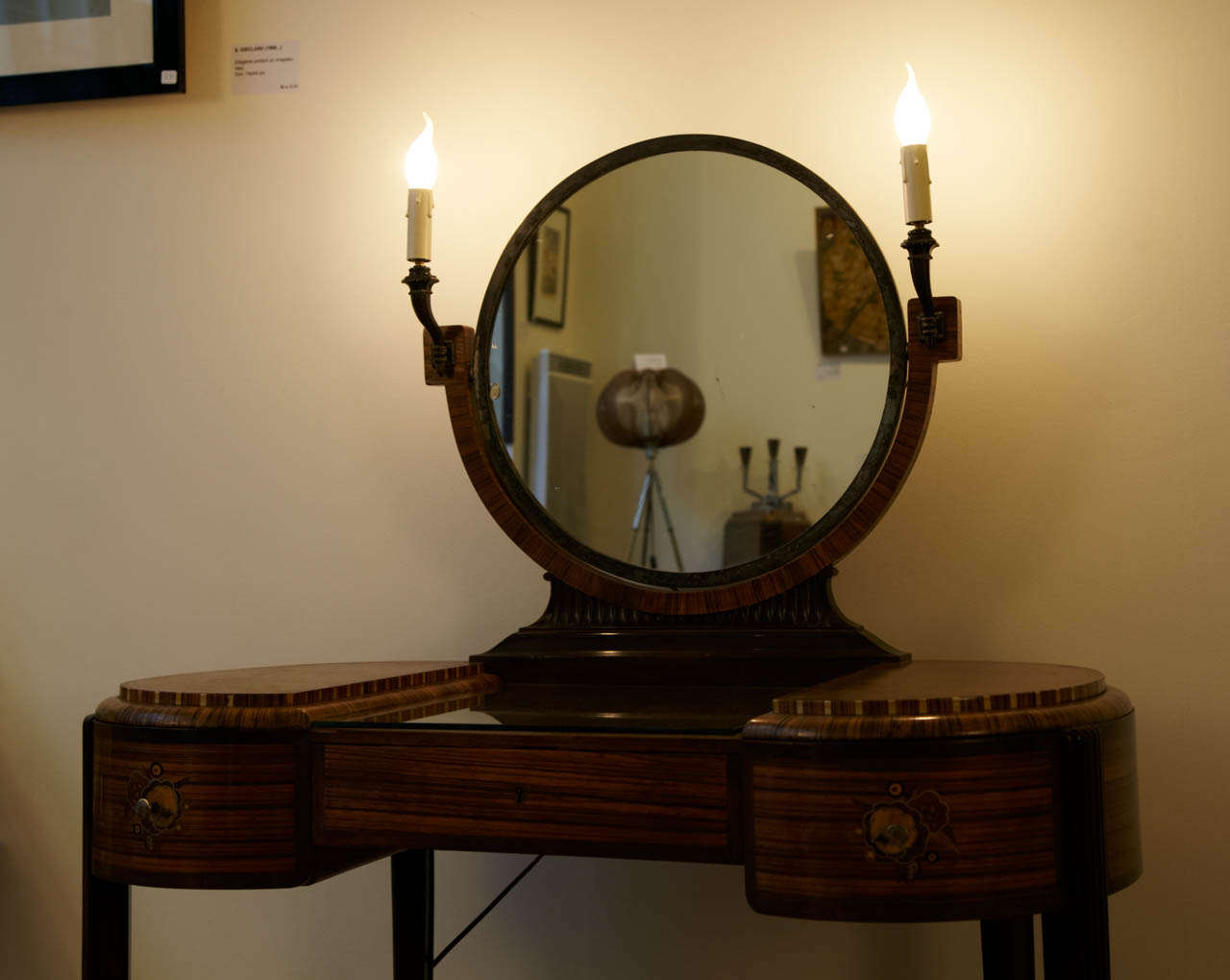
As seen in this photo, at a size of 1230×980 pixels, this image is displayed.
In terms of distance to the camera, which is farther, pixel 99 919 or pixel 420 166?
pixel 420 166

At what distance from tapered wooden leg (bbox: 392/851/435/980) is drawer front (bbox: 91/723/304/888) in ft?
1.48

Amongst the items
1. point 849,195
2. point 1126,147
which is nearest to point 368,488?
point 849,195

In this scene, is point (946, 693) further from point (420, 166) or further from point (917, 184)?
point (420, 166)

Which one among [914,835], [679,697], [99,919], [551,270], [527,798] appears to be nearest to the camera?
[914,835]

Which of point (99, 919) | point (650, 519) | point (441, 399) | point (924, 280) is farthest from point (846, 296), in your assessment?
point (99, 919)

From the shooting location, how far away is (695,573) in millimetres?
1552

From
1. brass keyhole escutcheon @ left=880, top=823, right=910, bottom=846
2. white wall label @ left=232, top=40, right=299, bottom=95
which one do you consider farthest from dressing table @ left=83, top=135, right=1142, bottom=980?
white wall label @ left=232, top=40, right=299, bottom=95

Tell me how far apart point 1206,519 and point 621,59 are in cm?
93

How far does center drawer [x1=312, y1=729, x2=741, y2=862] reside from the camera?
1.13 m

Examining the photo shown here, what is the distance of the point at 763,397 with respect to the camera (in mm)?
1565

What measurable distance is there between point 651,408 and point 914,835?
681mm

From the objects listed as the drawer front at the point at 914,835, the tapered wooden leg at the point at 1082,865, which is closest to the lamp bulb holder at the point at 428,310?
the drawer front at the point at 914,835

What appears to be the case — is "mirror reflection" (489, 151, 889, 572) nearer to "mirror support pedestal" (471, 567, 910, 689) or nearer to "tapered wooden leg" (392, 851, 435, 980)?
"mirror support pedestal" (471, 567, 910, 689)

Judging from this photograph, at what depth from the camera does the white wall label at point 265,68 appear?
6.26 ft
